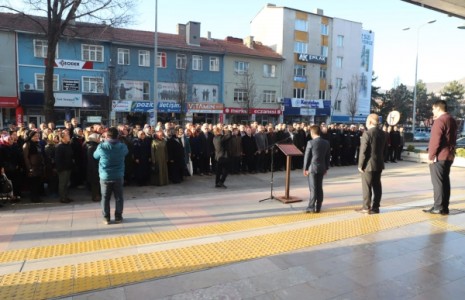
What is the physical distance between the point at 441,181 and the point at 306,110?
37.4 meters

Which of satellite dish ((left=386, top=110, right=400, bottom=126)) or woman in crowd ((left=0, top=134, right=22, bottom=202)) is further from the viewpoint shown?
satellite dish ((left=386, top=110, right=400, bottom=126))

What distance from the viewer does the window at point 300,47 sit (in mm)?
43062

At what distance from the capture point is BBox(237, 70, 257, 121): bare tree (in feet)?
127

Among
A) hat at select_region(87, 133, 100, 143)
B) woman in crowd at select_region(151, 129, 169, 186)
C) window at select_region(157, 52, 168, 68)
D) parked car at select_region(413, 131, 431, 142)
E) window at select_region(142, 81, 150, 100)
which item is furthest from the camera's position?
parked car at select_region(413, 131, 431, 142)

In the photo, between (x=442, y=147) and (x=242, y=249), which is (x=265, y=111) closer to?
(x=442, y=147)

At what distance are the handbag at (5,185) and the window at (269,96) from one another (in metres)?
34.9

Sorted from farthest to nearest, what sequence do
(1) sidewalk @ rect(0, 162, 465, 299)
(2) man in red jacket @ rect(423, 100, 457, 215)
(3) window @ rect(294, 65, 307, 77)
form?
(3) window @ rect(294, 65, 307, 77), (2) man in red jacket @ rect(423, 100, 457, 215), (1) sidewalk @ rect(0, 162, 465, 299)

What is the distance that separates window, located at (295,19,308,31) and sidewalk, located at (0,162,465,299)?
1500 inches

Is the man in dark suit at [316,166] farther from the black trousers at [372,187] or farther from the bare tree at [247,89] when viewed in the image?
the bare tree at [247,89]

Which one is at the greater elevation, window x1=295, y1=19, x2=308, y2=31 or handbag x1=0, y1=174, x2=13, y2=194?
window x1=295, y1=19, x2=308, y2=31

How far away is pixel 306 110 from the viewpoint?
43188 millimetres

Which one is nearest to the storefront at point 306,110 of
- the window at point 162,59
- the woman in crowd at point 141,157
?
the window at point 162,59

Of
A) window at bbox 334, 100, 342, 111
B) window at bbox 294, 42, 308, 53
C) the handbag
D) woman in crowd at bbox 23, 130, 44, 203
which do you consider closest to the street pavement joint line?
woman in crowd at bbox 23, 130, 44, 203

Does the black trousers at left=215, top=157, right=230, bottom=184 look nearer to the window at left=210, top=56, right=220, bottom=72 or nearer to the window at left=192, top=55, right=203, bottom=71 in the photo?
the window at left=192, top=55, right=203, bottom=71
